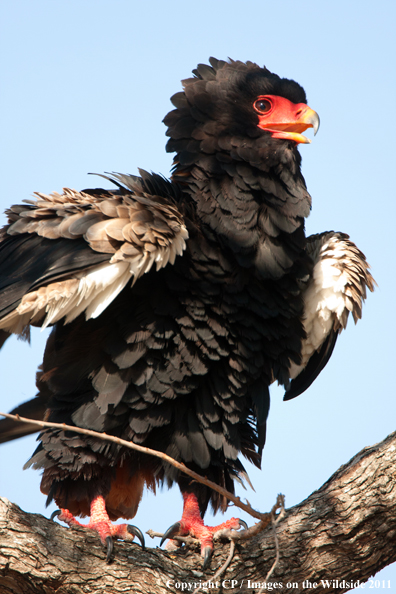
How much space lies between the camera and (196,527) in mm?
3822

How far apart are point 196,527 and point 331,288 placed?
1.80 metres

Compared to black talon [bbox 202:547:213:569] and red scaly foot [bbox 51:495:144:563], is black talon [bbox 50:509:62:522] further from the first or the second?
black talon [bbox 202:547:213:569]

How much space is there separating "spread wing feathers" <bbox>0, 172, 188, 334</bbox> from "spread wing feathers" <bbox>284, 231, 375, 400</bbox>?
1158 mm

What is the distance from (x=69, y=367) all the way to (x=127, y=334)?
1.43 ft

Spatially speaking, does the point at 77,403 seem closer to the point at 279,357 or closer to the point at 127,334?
the point at 127,334

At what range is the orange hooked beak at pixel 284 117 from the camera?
421 centimetres

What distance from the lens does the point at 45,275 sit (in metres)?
3.54

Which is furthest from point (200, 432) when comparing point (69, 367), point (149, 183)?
point (149, 183)

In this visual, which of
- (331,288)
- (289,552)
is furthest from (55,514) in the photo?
(331,288)

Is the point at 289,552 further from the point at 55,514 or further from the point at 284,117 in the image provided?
the point at 284,117

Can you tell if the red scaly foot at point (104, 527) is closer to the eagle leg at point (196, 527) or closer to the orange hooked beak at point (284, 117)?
the eagle leg at point (196, 527)

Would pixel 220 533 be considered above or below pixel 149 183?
below

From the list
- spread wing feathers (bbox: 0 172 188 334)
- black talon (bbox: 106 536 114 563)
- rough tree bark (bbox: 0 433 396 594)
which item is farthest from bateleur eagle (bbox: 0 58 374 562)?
rough tree bark (bbox: 0 433 396 594)

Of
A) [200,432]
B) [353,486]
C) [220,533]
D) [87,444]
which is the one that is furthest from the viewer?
[200,432]
